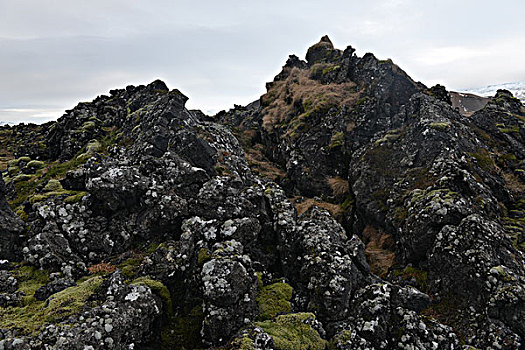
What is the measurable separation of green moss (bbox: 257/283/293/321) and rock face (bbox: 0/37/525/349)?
108 millimetres

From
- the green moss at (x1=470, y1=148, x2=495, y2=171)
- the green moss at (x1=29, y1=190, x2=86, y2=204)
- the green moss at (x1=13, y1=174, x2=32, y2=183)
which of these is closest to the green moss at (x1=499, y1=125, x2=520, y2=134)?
the green moss at (x1=470, y1=148, x2=495, y2=171)

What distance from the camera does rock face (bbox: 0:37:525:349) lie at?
13664mm

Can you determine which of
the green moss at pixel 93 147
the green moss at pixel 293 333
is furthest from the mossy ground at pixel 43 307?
the green moss at pixel 93 147

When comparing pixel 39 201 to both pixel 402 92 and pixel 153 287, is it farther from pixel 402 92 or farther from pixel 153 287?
pixel 402 92

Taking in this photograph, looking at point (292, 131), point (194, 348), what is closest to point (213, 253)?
point (194, 348)

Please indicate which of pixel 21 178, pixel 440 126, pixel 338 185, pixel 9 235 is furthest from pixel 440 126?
pixel 21 178

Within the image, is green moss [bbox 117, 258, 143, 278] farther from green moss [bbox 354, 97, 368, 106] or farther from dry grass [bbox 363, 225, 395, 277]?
green moss [bbox 354, 97, 368, 106]

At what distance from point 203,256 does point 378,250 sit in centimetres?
1870

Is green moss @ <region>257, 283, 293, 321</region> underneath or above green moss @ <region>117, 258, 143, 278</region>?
underneath

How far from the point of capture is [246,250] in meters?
18.3

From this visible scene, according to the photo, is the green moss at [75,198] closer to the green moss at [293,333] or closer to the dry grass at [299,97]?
the green moss at [293,333]

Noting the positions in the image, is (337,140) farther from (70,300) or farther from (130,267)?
(70,300)

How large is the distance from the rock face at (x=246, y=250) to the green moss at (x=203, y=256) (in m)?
0.08

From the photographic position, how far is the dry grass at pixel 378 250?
81.4ft
